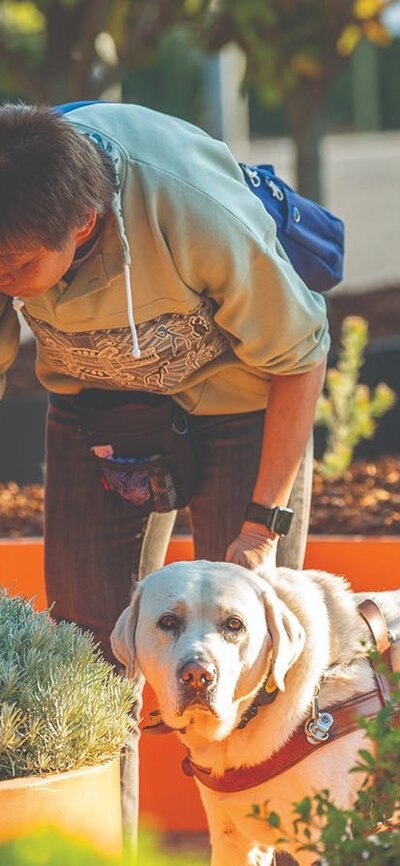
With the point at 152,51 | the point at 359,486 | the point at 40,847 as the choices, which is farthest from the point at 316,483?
the point at 40,847

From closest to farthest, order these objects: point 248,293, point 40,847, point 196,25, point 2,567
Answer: point 40,847
point 248,293
point 2,567
point 196,25

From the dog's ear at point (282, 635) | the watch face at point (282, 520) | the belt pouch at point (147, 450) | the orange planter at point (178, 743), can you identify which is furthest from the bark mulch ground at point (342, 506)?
the dog's ear at point (282, 635)

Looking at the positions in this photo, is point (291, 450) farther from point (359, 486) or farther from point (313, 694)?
point (359, 486)

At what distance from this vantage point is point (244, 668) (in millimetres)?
3436

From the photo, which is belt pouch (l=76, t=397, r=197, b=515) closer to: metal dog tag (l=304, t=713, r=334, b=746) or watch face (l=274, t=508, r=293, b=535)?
watch face (l=274, t=508, r=293, b=535)

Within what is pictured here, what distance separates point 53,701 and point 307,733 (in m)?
0.81

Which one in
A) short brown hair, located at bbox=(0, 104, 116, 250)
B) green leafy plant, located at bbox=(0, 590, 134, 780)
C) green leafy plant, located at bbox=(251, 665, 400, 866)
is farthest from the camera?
short brown hair, located at bbox=(0, 104, 116, 250)

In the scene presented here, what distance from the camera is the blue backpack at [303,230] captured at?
3.80 meters

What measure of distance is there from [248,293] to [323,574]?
725mm

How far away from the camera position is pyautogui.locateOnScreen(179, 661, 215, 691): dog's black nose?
10.9 ft

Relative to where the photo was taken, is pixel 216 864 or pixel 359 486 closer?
pixel 216 864

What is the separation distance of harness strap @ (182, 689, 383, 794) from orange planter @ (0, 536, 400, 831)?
38.2 inches

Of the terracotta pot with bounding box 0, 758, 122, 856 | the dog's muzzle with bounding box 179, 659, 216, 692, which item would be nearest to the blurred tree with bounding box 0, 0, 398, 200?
the dog's muzzle with bounding box 179, 659, 216, 692

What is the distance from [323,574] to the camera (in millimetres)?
3836
